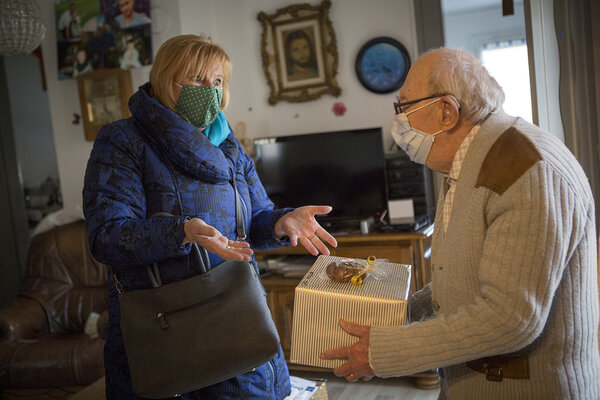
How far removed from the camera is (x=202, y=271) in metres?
1.31

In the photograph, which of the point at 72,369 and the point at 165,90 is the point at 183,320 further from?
the point at 72,369

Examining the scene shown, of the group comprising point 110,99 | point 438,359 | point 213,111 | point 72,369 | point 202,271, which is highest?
point 110,99

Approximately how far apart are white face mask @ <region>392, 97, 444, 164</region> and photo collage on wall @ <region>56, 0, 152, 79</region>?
2.57 metres

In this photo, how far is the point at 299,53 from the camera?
11.4 feet

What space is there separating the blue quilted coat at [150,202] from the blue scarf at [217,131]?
0.35ft

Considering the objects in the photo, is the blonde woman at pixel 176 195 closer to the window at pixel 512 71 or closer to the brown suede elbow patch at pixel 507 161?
the brown suede elbow patch at pixel 507 161

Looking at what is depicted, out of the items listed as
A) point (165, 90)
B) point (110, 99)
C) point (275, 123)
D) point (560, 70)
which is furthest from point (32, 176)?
point (560, 70)

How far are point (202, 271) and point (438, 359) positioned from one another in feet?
1.93

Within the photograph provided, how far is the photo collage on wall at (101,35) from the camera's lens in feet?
11.2

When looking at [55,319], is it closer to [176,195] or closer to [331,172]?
[331,172]

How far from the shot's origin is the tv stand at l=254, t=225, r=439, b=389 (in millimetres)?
2867

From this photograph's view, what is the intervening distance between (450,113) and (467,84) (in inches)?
2.6

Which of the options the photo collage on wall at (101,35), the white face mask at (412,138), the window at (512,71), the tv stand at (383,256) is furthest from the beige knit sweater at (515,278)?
the photo collage on wall at (101,35)

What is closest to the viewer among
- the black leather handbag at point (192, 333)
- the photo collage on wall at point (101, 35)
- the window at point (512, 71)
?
the black leather handbag at point (192, 333)
